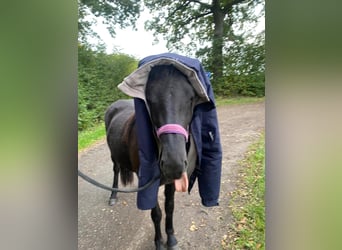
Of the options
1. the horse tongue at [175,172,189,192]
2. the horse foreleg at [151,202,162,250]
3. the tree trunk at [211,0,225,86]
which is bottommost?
the horse foreleg at [151,202,162,250]

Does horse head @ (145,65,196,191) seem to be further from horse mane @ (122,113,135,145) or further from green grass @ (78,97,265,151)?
horse mane @ (122,113,135,145)

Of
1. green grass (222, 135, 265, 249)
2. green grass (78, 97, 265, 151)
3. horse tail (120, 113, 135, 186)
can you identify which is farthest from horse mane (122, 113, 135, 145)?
green grass (222, 135, 265, 249)

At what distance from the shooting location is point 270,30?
1.78 feet

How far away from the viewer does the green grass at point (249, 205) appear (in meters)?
0.75

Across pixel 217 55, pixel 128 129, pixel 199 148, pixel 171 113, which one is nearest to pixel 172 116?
pixel 171 113

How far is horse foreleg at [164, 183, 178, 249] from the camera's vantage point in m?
0.91

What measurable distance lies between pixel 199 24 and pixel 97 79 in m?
0.32

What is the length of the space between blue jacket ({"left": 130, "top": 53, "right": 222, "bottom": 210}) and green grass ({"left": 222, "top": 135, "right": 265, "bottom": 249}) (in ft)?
0.29

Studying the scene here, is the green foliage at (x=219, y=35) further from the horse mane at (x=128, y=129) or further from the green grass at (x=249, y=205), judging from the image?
the horse mane at (x=128, y=129)

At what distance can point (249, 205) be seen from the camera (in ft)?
2.65
